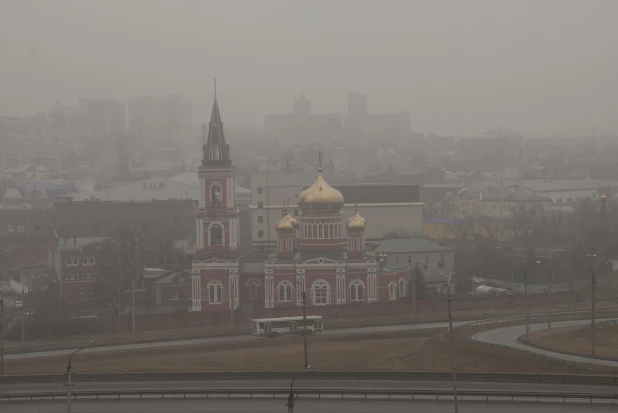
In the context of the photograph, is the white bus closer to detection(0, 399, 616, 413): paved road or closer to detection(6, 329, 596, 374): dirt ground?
detection(6, 329, 596, 374): dirt ground

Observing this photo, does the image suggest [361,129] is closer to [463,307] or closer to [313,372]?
[463,307]

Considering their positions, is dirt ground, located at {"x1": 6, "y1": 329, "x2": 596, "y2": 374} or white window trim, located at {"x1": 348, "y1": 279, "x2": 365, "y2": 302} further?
white window trim, located at {"x1": 348, "y1": 279, "x2": 365, "y2": 302}

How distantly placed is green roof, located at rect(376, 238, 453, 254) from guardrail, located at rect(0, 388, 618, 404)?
27.2 m

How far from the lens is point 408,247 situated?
50531 mm

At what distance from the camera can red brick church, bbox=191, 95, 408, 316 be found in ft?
133

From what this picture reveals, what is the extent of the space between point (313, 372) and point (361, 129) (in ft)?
406

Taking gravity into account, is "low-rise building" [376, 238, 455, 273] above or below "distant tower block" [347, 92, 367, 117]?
below

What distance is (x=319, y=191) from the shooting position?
41844 millimetres

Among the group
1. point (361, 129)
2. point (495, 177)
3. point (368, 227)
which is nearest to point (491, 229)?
point (368, 227)

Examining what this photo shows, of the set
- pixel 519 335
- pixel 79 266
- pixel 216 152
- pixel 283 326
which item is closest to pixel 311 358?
pixel 519 335

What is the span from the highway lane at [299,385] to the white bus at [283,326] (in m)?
10.6

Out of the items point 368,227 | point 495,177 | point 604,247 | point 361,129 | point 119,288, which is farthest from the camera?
point 361,129

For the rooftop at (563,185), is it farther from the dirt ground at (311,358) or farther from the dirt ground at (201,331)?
the dirt ground at (311,358)

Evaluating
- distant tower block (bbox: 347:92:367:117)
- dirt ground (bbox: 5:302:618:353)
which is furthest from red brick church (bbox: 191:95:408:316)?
distant tower block (bbox: 347:92:367:117)
